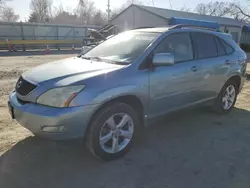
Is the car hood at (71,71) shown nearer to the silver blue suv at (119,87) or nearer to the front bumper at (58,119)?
the silver blue suv at (119,87)

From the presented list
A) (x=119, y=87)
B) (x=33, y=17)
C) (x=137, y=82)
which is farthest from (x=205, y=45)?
Answer: (x=33, y=17)

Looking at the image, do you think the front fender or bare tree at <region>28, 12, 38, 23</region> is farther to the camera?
bare tree at <region>28, 12, 38, 23</region>

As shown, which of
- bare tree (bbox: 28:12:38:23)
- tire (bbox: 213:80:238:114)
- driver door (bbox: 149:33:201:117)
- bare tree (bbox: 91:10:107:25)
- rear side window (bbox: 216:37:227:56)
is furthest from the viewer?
bare tree (bbox: 91:10:107:25)

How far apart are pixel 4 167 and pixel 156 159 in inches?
78.4

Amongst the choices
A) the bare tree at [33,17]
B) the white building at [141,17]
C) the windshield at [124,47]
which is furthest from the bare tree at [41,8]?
the windshield at [124,47]

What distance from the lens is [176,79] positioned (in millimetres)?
3783

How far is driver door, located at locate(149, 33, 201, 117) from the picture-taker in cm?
356

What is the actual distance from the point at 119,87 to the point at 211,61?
2.19m

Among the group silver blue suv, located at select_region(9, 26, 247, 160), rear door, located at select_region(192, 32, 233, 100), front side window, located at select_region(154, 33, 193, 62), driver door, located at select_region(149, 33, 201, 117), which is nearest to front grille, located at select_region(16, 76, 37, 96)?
silver blue suv, located at select_region(9, 26, 247, 160)

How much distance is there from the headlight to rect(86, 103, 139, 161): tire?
40 cm

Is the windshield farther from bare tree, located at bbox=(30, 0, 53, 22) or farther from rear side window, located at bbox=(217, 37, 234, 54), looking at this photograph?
bare tree, located at bbox=(30, 0, 53, 22)

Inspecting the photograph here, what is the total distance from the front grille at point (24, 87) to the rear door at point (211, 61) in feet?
9.01

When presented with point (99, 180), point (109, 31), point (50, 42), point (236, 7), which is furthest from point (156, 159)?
point (236, 7)

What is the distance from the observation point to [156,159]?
3.43 m
